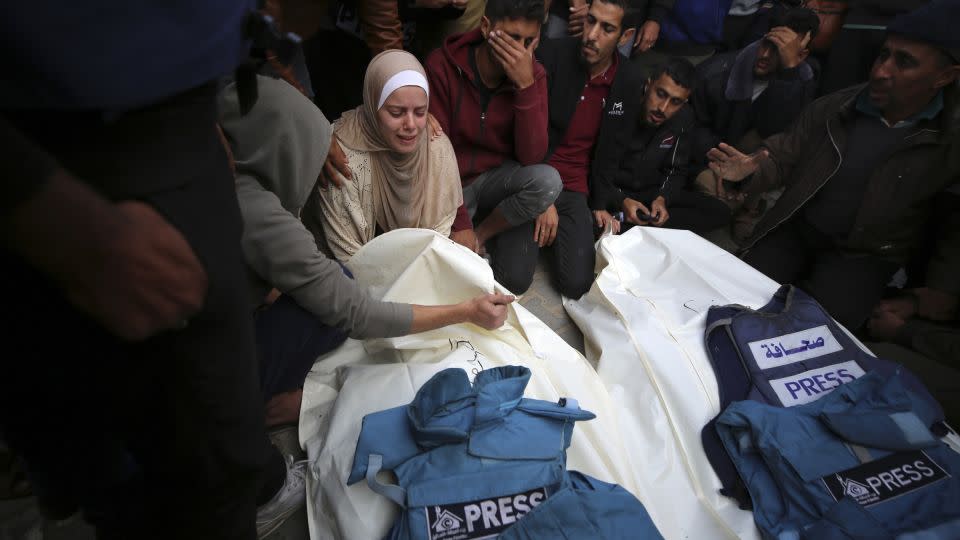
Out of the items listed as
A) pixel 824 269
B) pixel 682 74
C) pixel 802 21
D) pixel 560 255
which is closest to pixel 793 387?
pixel 824 269

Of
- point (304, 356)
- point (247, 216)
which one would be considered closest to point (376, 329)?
point (304, 356)

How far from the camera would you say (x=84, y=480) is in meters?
0.69

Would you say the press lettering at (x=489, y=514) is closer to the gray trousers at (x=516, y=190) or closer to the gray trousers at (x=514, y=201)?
the gray trousers at (x=514, y=201)

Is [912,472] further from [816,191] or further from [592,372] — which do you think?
[816,191]

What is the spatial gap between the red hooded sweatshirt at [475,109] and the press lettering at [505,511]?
115 centimetres

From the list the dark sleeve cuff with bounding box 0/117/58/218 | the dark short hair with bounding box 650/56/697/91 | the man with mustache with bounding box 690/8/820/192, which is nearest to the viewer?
the dark sleeve cuff with bounding box 0/117/58/218

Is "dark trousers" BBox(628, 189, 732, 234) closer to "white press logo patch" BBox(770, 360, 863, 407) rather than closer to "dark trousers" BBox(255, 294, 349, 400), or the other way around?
"white press logo patch" BBox(770, 360, 863, 407)

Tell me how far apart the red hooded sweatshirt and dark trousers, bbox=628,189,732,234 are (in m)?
0.70

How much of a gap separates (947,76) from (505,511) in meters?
2.07

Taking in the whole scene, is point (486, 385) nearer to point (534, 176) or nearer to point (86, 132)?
point (86, 132)

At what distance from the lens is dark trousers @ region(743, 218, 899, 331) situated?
209 centimetres

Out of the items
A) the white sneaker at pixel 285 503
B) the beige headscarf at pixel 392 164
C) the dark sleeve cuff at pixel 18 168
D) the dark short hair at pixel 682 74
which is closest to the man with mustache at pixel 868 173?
the dark short hair at pixel 682 74

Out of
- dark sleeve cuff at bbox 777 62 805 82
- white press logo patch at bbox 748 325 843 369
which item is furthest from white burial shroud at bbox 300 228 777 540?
dark sleeve cuff at bbox 777 62 805 82

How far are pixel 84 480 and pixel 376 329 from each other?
2.41 feet
